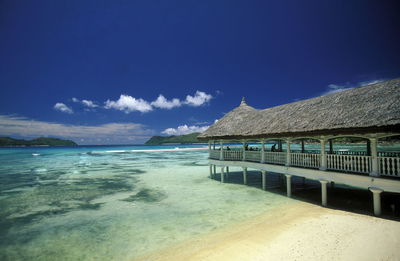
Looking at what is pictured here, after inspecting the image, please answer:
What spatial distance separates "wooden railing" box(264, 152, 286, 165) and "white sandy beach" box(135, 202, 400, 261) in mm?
3340

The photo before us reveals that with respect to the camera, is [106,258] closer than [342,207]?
Yes

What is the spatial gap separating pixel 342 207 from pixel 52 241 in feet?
34.0

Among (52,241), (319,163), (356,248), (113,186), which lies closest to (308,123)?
(319,163)

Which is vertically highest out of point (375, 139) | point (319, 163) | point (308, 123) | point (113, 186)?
point (308, 123)

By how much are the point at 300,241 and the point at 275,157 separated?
5.47 meters

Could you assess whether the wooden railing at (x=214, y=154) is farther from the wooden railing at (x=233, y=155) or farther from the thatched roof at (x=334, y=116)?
the thatched roof at (x=334, y=116)

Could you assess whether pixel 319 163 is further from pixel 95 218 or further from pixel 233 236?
pixel 95 218

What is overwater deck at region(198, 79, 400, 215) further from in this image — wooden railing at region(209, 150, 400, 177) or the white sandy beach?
the white sandy beach

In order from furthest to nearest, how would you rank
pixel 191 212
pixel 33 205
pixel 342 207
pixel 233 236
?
pixel 33 205
pixel 191 212
pixel 342 207
pixel 233 236

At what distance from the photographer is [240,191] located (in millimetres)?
11812

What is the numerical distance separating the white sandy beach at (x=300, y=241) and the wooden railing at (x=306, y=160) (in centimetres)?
212

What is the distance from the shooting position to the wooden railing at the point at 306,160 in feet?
28.2

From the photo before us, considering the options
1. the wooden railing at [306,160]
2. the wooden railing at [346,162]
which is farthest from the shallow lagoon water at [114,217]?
the wooden railing at [346,162]

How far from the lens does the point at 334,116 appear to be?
313 inches
